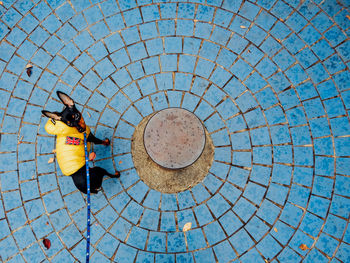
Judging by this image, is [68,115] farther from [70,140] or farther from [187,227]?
[187,227]

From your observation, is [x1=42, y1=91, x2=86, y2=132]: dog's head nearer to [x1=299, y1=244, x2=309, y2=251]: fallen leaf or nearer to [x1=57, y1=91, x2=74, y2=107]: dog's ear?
[x1=57, y1=91, x2=74, y2=107]: dog's ear

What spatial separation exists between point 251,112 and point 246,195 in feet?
4.75

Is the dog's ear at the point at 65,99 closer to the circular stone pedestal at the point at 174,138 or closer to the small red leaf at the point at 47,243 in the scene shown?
the circular stone pedestal at the point at 174,138

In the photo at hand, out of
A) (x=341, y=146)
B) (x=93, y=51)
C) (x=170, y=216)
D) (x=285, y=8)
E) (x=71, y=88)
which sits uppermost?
(x=285, y=8)

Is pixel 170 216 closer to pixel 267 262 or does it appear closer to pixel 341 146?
pixel 267 262

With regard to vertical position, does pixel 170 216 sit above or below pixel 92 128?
below

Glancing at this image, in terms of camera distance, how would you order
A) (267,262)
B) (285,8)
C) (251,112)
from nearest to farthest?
1. (267,262)
2. (251,112)
3. (285,8)

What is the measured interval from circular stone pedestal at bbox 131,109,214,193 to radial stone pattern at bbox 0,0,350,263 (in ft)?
0.39

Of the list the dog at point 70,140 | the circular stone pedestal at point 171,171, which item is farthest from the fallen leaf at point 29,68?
the circular stone pedestal at point 171,171

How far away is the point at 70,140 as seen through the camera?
3896 millimetres

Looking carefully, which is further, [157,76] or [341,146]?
[157,76]

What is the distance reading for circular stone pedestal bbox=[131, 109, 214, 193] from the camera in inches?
185

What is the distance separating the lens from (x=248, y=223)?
445 cm

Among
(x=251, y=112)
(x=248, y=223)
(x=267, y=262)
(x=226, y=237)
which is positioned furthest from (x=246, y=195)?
(x=251, y=112)
